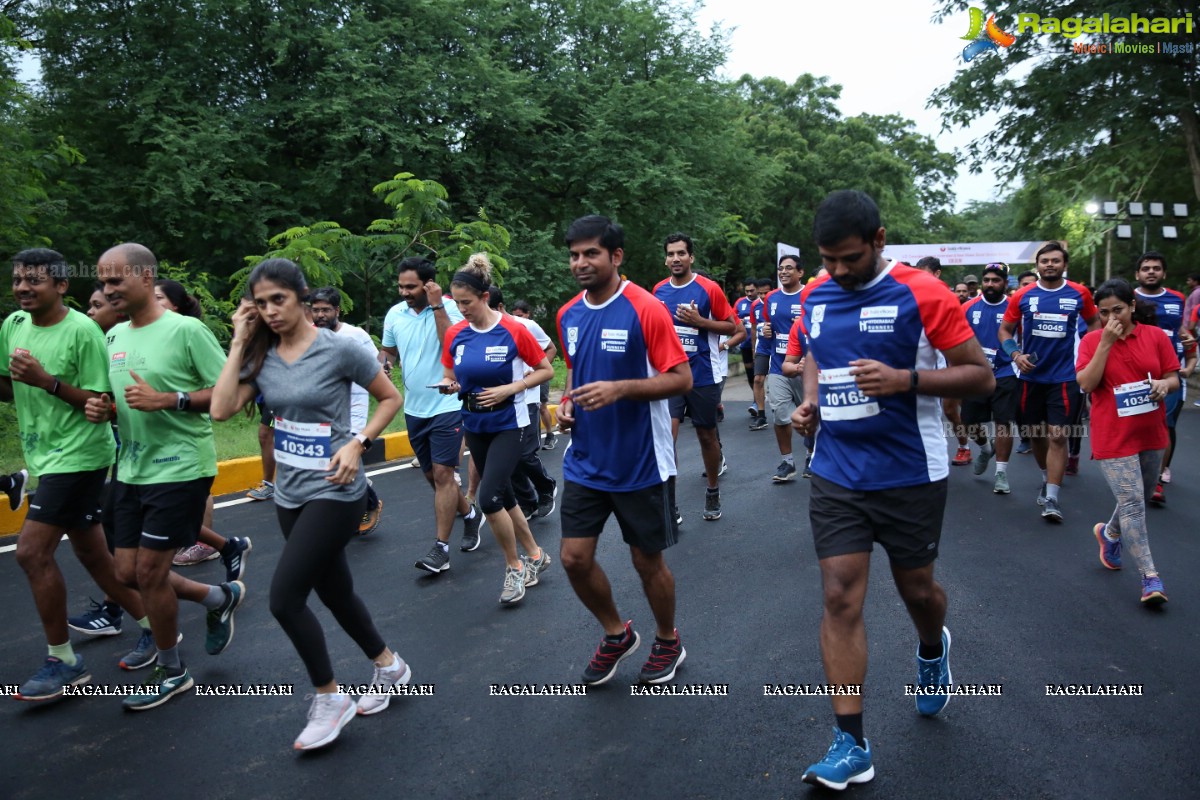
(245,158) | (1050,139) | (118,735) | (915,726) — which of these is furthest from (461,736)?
(1050,139)

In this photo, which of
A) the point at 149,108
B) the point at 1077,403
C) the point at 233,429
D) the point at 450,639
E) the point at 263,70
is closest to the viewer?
the point at 450,639

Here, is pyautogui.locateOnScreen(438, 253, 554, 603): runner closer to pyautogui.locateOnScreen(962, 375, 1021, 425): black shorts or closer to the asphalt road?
the asphalt road

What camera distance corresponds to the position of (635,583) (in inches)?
222

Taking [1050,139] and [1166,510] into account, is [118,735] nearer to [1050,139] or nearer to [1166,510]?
[1166,510]

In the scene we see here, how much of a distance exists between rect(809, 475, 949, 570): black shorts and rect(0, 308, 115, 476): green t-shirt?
334 centimetres

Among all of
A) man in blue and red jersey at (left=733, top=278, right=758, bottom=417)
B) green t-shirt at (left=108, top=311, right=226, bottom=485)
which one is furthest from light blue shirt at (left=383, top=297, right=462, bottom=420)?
man in blue and red jersey at (left=733, top=278, right=758, bottom=417)

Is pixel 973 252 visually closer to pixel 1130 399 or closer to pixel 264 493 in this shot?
pixel 1130 399

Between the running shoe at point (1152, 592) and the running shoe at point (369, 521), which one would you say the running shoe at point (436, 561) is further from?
the running shoe at point (1152, 592)

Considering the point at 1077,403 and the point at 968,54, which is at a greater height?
the point at 968,54

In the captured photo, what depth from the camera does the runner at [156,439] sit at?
397 centimetres

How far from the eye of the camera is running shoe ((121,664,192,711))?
3.98m

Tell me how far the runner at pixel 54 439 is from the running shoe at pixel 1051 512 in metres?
6.41

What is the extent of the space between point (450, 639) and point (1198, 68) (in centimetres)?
2356

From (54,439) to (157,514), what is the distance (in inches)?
29.2
